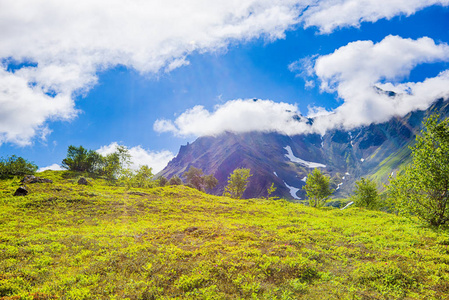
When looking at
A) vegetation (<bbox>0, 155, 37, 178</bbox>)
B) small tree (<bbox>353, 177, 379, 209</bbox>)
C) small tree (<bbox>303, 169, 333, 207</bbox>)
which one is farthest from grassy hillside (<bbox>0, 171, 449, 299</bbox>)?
vegetation (<bbox>0, 155, 37, 178</bbox>)

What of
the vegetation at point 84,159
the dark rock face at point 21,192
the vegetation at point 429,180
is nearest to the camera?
the vegetation at point 429,180

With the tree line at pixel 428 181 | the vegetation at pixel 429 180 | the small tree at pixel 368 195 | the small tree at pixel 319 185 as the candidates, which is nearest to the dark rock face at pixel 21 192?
the tree line at pixel 428 181

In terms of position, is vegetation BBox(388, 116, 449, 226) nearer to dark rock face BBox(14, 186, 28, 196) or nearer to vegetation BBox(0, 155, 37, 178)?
dark rock face BBox(14, 186, 28, 196)

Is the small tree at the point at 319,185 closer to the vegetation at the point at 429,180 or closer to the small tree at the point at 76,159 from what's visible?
the vegetation at the point at 429,180

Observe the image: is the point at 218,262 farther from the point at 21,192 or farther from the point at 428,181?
the point at 21,192

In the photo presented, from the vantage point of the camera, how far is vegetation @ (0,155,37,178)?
279 feet

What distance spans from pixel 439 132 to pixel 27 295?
131 ft

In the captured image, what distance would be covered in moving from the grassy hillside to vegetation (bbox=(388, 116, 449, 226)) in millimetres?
2533

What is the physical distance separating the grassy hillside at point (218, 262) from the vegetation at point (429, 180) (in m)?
2.53

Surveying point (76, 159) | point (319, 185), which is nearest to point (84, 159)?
point (76, 159)

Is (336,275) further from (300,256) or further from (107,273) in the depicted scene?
(107,273)

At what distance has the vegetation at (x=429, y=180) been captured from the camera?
2455 centimetres

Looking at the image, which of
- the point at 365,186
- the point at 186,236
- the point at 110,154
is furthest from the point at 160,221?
the point at 110,154

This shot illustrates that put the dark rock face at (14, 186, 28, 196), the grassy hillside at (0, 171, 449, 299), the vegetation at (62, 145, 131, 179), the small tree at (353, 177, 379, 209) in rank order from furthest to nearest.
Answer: the vegetation at (62, 145, 131, 179)
the small tree at (353, 177, 379, 209)
the dark rock face at (14, 186, 28, 196)
the grassy hillside at (0, 171, 449, 299)
